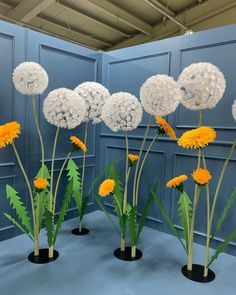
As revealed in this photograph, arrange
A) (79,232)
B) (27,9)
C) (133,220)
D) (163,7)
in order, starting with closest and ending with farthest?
(133,220), (79,232), (27,9), (163,7)

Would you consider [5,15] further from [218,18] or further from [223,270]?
[223,270]

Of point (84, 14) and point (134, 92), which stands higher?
point (84, 14)

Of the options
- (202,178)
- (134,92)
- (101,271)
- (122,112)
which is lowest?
(101,271)

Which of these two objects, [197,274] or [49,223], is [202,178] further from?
[49,223]

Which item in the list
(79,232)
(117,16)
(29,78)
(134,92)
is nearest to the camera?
(29,78)

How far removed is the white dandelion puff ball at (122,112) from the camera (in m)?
1.52

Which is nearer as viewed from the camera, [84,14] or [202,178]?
[202,178]

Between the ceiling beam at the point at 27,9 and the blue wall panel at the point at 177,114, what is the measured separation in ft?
3.75

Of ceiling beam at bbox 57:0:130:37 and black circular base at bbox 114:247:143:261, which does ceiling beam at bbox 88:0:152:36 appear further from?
black circular base at bbox 114:247:143:261

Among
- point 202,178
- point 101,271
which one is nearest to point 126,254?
point 101,271

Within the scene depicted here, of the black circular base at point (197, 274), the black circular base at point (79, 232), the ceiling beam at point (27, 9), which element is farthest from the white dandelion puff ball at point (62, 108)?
the ceiling beam at point (27, 9)

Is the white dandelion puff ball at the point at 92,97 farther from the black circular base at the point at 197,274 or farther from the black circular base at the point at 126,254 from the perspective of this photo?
the black circular base at the point at 197,274

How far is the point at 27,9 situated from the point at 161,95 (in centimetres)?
250

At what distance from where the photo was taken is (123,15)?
3404mm
